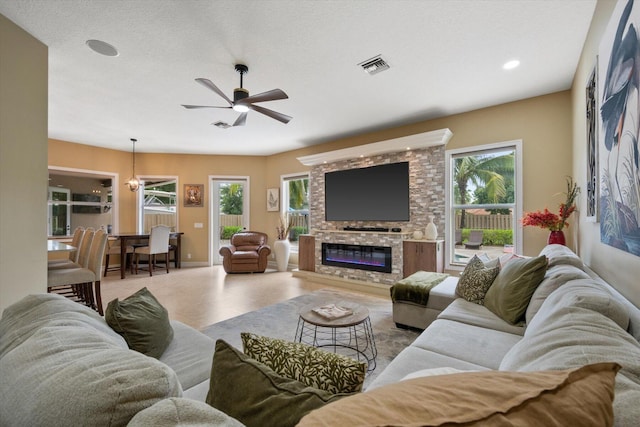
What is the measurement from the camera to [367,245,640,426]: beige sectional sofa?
0.74m

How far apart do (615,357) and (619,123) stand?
1376 mm

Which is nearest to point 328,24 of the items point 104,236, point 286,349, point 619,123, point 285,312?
point 619,123

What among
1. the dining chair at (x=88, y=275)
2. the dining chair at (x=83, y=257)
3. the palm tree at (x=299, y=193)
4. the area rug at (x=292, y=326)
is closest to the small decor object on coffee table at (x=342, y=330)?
the area rug at (x=292, y=326)

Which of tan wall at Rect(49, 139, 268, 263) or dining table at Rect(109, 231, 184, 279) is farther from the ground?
tan wall at Rect(49, 139, 268, 263)

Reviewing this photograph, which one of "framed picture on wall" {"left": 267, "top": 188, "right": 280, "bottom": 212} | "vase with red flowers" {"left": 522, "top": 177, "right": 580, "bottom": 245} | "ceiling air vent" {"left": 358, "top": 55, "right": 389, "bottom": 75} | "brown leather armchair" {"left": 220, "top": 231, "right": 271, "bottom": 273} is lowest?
"brown leather armchair" {"left": 220, "top": 231, "right": 271, "bottom": 273}

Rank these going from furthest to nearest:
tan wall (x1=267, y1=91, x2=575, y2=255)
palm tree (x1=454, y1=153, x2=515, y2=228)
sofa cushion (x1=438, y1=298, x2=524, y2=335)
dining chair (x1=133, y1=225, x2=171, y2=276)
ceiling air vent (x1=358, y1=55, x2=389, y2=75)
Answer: dining chair (x1=133, y1=225, x2=171, y2=276)
palm tree (x1=454, y1=153, x2=515, y2=228)
tan wall (x1=267, y1=91, x2=575, y2=255)
ceiling air vent (x1=358, y1=55, x2=389, y2=75)
sofa cushion (x1=438, y1=298, x2=524, y2=335)

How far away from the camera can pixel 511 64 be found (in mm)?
3010

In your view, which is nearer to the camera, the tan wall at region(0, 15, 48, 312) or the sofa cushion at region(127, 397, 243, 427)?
the sofa cushion at region(127, 397, 243, 427)

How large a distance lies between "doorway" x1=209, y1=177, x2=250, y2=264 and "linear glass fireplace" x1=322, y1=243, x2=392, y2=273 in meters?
2.69

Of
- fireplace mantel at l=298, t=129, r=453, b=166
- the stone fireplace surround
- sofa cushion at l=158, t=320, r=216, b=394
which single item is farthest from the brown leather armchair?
sofa cushion at l=158, t=320, r=216, b=394

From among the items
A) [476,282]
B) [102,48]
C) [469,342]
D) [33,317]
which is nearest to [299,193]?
[102,48]

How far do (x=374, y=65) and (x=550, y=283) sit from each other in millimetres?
2537

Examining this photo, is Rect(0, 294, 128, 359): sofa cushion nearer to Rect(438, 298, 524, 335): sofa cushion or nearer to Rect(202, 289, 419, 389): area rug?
Rect(202, 289, 419, 389): area rug

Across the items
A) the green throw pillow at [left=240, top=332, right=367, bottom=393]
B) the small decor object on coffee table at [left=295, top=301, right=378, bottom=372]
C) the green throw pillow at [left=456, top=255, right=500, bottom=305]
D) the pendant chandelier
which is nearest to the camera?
the green throw pillow at [left=240, top=332, right=367, bottom=393]
